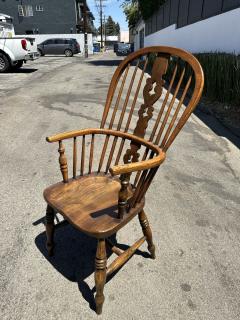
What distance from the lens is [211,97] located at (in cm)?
683

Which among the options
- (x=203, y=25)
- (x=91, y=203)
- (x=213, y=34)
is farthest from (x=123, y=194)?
(x=203, y=25)

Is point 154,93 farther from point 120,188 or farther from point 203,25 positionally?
point 203,25

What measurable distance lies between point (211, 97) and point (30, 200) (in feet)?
17.8

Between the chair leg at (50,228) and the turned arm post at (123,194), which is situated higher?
the turned arm post at (123,194)

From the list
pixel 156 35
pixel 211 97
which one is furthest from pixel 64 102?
pixel 156 35

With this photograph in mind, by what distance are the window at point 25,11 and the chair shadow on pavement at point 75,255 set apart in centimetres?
4116

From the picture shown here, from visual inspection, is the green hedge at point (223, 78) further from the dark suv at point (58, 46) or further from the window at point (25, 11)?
the window at point (25, 11)

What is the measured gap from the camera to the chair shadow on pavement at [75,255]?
1940 millimetres

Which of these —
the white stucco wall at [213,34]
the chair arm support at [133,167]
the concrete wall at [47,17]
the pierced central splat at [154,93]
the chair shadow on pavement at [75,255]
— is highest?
the concrete wall at [47,17]

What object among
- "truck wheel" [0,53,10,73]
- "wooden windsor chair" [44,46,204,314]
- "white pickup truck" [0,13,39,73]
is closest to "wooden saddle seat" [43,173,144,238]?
"wooden windsor chair" [44,46,204,314]

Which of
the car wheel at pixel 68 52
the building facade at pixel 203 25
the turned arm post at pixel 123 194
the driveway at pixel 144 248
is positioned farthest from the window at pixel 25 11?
the turned arm post at pixel 123 194

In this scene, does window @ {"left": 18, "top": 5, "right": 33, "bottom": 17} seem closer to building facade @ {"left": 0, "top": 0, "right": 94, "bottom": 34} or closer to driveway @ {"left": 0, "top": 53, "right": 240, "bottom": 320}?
building facade @ {"left": 0, "top": 0, "right": 94, "bottom": 34}

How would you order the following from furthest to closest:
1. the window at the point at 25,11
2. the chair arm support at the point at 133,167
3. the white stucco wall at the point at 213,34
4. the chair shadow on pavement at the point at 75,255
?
the window at the point at 25,11 → the white stucco wall at the point at 213,34 → the chair shadow on pavement at the point at 75,255 → the chair arm support at the point at 133,167

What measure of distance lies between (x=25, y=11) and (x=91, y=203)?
4184 centimetres
